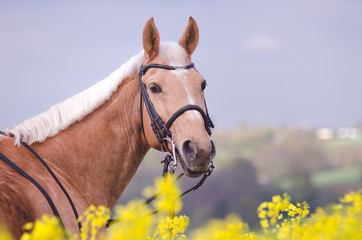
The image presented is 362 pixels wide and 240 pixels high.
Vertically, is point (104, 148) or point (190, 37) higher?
point (190, 37)

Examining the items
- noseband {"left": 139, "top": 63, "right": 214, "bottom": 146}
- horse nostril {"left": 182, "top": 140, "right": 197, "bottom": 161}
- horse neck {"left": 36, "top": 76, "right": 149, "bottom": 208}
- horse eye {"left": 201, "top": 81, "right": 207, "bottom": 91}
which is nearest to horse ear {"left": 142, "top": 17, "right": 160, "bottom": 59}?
noseband {"left": 139, "top": 63, "right": 214, "bottom": 146}

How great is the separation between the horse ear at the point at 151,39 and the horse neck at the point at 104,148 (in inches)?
12.1

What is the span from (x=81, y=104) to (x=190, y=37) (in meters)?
1.33

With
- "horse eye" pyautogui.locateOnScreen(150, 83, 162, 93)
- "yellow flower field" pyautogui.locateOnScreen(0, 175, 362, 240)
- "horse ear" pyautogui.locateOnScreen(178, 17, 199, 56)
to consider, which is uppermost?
"horse ear" pyautogui.locateOnScreen(178, 17, 199, 56)

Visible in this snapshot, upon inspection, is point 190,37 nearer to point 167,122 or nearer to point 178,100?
point 178,100

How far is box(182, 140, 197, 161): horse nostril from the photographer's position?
3.35m

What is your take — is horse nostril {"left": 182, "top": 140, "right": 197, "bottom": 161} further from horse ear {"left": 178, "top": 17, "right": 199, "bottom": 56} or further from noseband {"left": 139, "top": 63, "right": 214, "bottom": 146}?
horse ear {"left": 178, "top": 17, "right": 199, "bottom": 56}

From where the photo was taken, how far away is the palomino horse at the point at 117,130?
3.39 m

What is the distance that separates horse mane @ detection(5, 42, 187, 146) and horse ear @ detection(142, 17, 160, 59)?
0.22 feet

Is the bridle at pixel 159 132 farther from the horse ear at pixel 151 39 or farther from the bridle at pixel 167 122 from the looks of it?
the horse ear at pixel 151 39

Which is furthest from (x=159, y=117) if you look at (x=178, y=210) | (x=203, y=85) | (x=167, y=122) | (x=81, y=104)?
(x=178, y=210)

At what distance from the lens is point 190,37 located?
13.6ft

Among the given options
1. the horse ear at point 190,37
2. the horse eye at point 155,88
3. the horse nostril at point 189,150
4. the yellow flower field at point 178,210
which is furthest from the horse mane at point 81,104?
the yellow flower field at point 178,210

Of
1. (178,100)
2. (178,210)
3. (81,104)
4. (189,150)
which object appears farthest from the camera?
(81,104)
